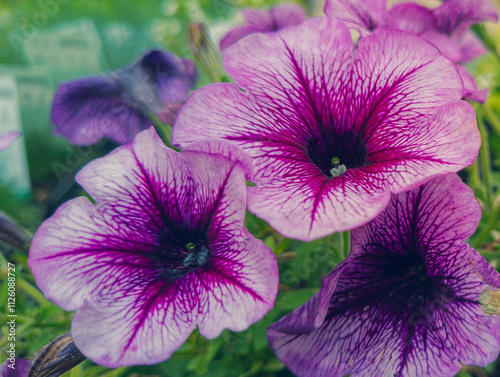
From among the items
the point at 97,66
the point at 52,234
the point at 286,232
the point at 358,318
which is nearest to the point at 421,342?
the point at 358,318

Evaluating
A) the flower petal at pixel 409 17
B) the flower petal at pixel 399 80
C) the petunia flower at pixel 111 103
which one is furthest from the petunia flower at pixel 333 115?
the petunia flower at pixel 111 103

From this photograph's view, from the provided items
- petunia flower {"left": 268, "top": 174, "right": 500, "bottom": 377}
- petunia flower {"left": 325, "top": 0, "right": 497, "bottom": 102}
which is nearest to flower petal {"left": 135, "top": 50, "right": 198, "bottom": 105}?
petunia flower {"left": 325, "top": 0, "right": 497, "bottom": 102}

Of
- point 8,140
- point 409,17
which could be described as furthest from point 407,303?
point 8,140

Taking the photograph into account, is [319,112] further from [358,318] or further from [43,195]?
[43,195]

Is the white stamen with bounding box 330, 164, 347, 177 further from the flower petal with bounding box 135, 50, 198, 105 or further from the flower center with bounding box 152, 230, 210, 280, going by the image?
the flower petal with bounding box 135, 50, 198, 105

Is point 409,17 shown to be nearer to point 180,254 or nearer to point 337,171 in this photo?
point 337,171
